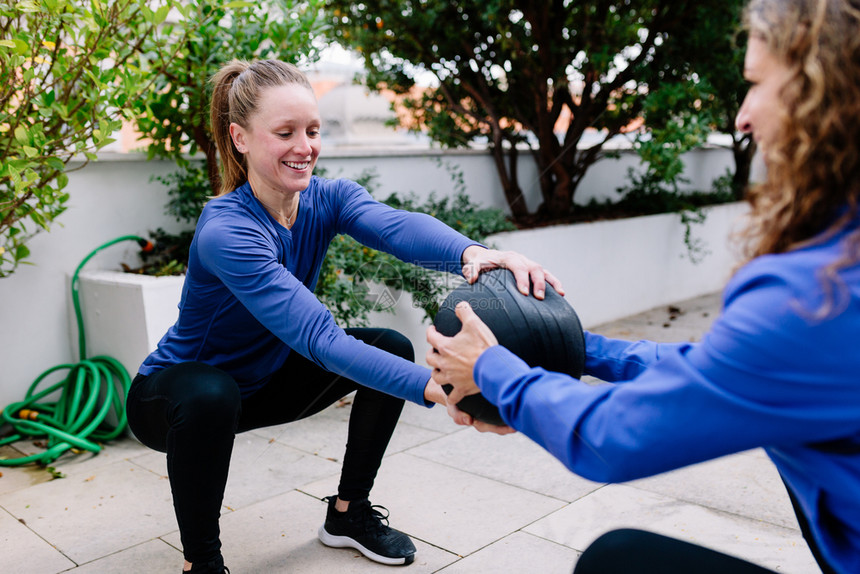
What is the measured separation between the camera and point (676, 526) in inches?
118

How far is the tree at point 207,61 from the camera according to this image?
4.40 metres

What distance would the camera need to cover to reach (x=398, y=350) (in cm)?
281

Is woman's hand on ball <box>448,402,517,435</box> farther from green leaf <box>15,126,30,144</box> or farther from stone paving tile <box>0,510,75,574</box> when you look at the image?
green leaf <box>15,126,30,144</box>

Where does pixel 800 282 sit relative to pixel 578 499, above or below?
above

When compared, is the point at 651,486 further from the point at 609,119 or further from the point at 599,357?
the point at 609,119

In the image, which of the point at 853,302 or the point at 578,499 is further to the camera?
the point at 578,499

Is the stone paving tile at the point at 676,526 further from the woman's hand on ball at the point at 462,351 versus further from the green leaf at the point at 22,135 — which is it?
the green leaf at the point at 22,135

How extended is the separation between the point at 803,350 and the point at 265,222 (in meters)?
1.81

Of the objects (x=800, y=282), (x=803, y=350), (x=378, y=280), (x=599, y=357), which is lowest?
(x=378, y=280)

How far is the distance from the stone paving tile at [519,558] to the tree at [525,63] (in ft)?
14.9

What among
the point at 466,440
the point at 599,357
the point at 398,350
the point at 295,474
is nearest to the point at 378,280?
the point at 466,440

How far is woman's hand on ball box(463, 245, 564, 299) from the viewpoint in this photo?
6.86 feet

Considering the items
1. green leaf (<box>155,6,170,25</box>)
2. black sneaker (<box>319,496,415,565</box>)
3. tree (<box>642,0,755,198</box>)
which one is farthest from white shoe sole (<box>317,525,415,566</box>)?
tree (<box>642,0,755,198</box>)

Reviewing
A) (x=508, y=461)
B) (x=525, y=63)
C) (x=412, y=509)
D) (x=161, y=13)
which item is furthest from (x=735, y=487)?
(x=525, y=63)
